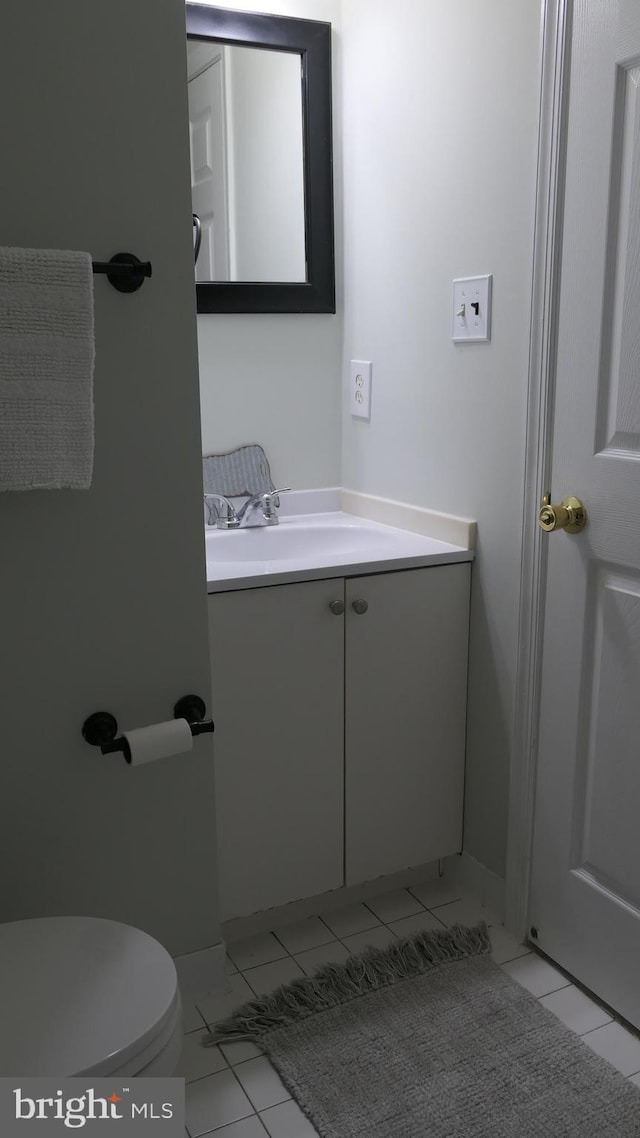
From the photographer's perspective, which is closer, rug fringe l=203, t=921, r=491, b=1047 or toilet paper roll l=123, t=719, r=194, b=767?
toilet paper roll l=123, t=719, r=194, b=767

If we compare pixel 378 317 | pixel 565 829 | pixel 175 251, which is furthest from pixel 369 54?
pixel 565 829

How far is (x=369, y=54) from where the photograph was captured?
2.11m

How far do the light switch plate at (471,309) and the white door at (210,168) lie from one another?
22.1 inches

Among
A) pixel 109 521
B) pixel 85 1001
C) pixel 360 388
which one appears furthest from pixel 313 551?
pixel 85 1001

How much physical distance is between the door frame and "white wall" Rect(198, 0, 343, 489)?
2.34 ft

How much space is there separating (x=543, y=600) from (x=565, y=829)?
434 mm

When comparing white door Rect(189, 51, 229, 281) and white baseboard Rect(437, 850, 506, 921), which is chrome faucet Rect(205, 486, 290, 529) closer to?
white door Rect(189, 51, 229, 281)

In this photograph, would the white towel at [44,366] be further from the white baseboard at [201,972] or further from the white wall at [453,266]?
the white baseboard at [201,972]

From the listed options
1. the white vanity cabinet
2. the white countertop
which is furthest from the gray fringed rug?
the white countertop

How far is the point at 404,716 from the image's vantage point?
2014mm

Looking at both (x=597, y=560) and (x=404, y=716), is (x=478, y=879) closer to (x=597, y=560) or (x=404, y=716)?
(x=404, y=716)

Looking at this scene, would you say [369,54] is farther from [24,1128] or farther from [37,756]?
[24,1128]

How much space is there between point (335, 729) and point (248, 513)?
578 millimetres

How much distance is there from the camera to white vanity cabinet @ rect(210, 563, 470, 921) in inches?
72.2
